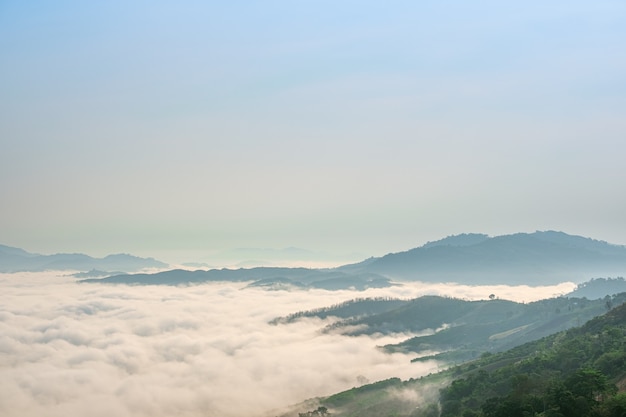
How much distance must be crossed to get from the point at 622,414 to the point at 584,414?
11.2 meters

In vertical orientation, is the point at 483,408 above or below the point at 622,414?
below

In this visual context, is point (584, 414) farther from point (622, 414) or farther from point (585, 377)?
point (585, 377)

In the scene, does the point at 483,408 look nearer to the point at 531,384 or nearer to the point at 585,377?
the point at 531,384

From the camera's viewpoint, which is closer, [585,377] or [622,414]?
[622,414]

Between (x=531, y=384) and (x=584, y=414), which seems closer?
(x=584, y=414)

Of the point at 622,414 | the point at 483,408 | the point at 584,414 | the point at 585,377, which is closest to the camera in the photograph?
the point at 622,414

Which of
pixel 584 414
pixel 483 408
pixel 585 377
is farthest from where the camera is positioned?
pixel 483 408

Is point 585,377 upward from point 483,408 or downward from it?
upward

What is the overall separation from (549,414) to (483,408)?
45821mm

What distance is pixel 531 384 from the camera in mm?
184625

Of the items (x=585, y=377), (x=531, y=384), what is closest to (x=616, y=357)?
(x=531, y=384)

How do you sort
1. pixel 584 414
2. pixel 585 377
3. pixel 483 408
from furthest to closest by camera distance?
pixel 483 408, pixel 585 377, pixel 584 414

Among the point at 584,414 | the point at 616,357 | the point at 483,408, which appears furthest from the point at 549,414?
the point at 616,357

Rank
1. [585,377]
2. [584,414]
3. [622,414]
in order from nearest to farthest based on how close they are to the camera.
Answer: [622,414] → [584,414] → [585,377]
